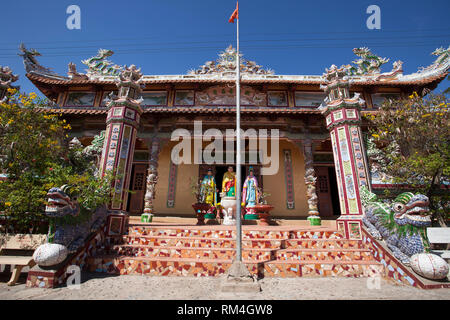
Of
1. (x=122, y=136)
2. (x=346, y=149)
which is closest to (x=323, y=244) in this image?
(x=346, y=149)

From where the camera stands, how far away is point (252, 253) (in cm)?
461

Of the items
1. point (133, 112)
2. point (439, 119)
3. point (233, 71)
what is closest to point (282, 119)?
point (233, 71)

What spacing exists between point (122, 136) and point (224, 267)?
434 centimetres

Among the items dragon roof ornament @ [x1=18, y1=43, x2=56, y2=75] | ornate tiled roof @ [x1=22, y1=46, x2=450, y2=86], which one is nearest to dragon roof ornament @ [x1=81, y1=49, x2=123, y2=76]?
ornate tiled roof @ [x1=22, y1=46, x2=450, y2=86]

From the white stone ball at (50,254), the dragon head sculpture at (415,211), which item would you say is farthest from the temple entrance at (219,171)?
the white stone ball at (50,254)

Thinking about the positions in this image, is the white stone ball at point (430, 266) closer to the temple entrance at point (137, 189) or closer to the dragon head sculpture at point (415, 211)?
the dragon head sculpture at point (415, 211)

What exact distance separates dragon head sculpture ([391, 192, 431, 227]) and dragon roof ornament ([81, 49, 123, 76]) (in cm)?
1257

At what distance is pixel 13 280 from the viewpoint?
367cm

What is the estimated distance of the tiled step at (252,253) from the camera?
15.0 feet

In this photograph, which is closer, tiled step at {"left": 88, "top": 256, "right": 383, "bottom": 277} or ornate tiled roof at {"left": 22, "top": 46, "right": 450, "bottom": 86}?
tiled step at {"left": 88, "top": 256, "right": 383, "bottom": 277}

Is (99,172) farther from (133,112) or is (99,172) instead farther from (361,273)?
(361,273)

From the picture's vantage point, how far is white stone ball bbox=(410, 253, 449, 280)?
3.51m

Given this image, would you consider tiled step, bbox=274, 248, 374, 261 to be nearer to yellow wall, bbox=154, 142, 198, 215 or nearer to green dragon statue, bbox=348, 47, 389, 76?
yellow wall, bbox=154, 142, 198, 215

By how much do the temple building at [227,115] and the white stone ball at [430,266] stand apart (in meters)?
4.77
